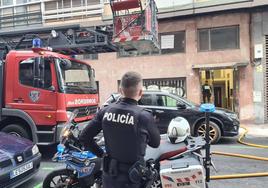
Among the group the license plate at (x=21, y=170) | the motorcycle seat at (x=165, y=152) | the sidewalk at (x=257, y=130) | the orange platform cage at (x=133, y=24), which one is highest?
the orange platform cage at (x=133, y=24)

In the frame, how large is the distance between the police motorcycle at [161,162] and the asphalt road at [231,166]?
30.8 inches

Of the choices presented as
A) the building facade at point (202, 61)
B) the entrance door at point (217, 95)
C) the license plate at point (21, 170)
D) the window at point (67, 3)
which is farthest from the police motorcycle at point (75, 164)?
the window at point (67, 3)

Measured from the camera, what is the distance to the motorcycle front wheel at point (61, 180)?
4469 mm

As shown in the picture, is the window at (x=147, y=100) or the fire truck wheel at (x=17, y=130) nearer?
the fire truck wheel at (x=17, y=130)

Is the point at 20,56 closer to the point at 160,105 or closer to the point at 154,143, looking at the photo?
the point at 160,105

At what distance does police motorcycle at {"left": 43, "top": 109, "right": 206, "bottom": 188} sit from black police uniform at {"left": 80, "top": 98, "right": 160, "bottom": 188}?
0.57 m

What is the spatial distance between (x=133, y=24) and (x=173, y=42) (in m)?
7.50

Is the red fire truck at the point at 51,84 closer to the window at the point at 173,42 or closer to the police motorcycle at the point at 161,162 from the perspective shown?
the police motorcycle at the point at 161,162

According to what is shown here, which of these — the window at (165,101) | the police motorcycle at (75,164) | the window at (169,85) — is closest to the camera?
the police motorcycle at (75,164)

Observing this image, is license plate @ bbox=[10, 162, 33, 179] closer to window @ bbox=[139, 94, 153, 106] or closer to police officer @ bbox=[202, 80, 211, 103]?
window @ bbox=[139, 94, 153, 106]

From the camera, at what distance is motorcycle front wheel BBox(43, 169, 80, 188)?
447 centimetres

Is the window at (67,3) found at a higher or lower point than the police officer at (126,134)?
higher

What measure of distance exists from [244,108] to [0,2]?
1377cm

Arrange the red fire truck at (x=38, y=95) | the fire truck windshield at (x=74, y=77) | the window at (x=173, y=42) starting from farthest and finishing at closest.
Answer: the window at (x=173, y=42) < the fire truck windshield at (x=74, y=77) < the red fire truck at (x=38, y=95)
